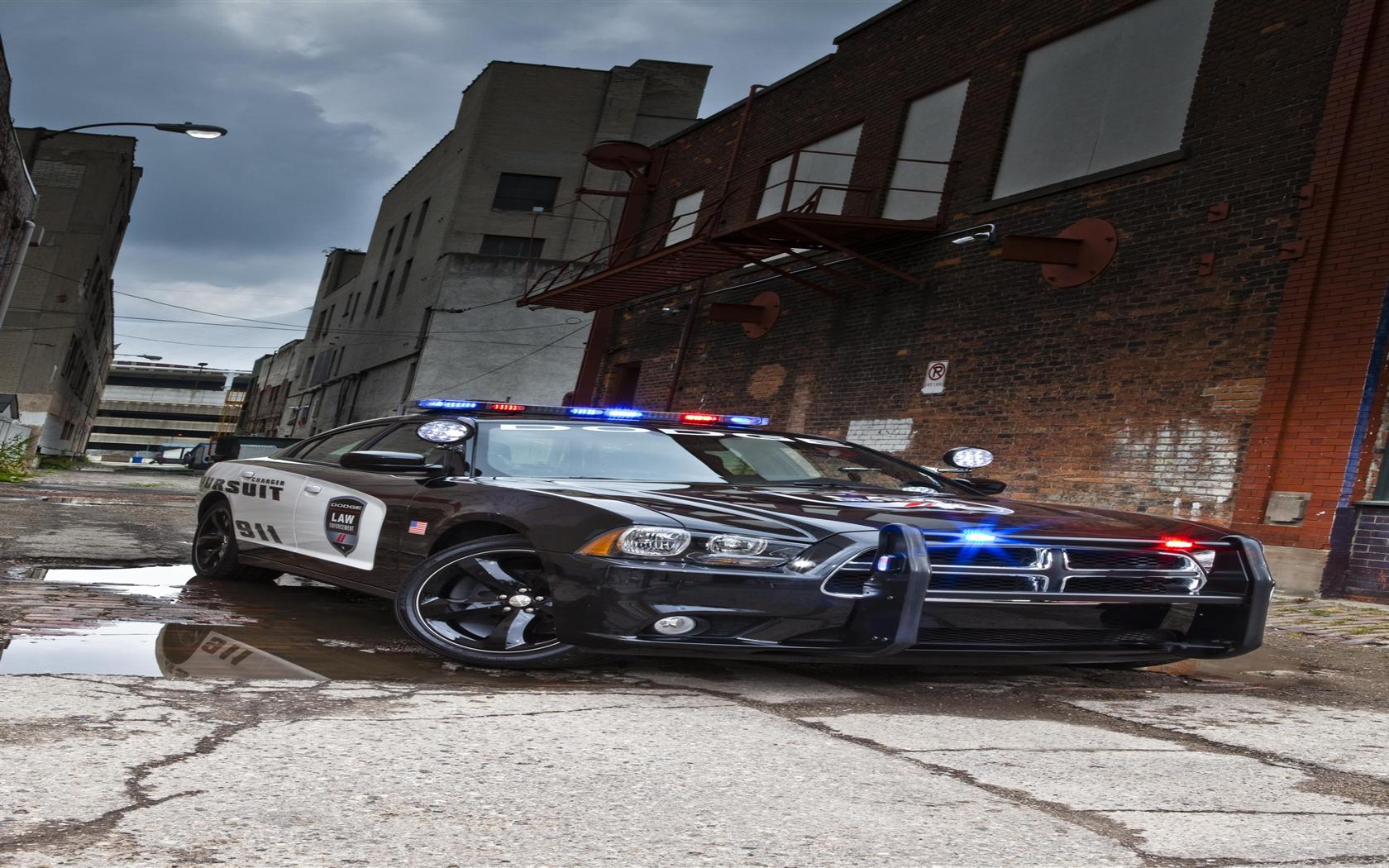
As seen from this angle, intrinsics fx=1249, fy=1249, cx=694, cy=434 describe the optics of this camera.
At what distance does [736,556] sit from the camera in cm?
406

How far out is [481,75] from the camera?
3800 centimetres

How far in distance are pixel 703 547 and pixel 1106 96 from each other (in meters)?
11.0

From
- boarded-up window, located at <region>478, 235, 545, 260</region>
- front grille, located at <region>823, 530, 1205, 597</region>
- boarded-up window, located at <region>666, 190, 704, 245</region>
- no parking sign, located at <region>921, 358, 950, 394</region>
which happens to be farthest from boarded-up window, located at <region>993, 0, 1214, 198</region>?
boarded-up window, located at <region>478, 235, 545, 260</region>

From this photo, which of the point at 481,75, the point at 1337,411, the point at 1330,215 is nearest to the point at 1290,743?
the point at 1337,411

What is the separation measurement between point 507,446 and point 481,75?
35.0 meters

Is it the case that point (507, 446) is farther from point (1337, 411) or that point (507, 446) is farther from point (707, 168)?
point (707, 168)

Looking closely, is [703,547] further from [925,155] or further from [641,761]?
[925,155]

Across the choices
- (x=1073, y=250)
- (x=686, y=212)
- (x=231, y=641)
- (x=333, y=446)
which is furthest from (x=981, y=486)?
(x=686, y=212)

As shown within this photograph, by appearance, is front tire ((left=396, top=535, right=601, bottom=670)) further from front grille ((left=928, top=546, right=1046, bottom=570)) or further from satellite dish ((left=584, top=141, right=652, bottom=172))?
satellite dish ((left=584, top=141, right=652, bottom=172))

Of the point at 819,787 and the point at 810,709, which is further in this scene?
the point at 810,709

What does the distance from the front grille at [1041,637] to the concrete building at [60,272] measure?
39.8m

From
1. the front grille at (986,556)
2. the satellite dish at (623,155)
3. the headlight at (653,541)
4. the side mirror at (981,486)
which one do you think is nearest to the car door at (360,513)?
the headlight at (653,541)

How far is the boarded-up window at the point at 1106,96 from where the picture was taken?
493 inches

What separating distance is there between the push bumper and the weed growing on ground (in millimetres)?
19324
